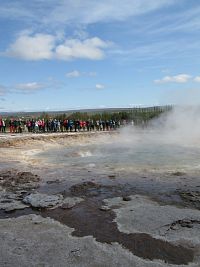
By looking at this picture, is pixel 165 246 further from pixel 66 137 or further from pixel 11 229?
pixel 66 137

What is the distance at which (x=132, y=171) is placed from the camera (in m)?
11.3

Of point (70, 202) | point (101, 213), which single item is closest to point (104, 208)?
point (101, 213)

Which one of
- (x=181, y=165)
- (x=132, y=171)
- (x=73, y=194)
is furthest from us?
(x=181, y=165)

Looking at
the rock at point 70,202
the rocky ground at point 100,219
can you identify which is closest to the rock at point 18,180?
the rocky ground at point 100,219

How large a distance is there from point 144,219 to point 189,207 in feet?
3.77

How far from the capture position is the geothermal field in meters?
5.28

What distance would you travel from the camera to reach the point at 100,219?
6.79 meters

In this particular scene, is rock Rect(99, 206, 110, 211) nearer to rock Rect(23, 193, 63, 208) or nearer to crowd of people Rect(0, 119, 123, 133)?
rock Rect(23, 193, 63, 208)

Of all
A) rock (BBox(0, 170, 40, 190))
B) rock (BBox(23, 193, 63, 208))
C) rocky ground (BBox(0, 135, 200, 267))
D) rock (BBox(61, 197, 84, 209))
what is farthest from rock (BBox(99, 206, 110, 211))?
rock (BBox(0, 170, 40, 190))

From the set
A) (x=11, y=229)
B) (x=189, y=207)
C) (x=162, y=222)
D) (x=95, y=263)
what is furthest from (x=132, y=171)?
(x=95, y=263)

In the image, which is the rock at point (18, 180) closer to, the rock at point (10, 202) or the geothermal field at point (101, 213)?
the geothermal field at point (101, 213)

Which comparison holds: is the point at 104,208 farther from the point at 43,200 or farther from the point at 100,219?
the point at 43,200

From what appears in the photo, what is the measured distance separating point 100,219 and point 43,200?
1692mm

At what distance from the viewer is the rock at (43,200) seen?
766 centimetres
